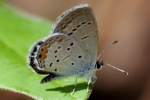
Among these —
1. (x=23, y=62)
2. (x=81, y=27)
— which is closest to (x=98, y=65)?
(x=81, y=27)

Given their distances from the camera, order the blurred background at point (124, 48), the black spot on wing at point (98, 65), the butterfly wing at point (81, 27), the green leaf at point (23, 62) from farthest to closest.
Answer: the blurred background at point (124, 48)
the black spot on wing at point (98, 65)
the butterfly wing at point (81, 27)
the green leaf at point (23, 62)

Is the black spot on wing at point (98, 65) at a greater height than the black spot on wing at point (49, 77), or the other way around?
the black spot on wing at point (49, 77)

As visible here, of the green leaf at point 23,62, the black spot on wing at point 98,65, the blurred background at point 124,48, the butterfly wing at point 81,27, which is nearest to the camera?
the green leaf at point 23,62

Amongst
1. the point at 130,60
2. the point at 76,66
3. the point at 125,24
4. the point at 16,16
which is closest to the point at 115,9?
the point at 125,24

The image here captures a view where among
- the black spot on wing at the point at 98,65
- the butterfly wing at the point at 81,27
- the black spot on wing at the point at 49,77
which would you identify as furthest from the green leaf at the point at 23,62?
the butterfly wing at the point at 81,27

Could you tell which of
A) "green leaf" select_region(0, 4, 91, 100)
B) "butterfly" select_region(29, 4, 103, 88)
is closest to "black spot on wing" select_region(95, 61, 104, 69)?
"butterfly" select_region(29, 4, 103, 88)

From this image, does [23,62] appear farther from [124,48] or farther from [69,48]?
[124,48]

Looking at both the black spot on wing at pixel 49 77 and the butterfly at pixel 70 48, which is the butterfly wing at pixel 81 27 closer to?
the butterfly at pixel 70 48

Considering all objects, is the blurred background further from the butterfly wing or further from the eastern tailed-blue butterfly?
the butterfly wing

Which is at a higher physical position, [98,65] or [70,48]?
[70,48]
